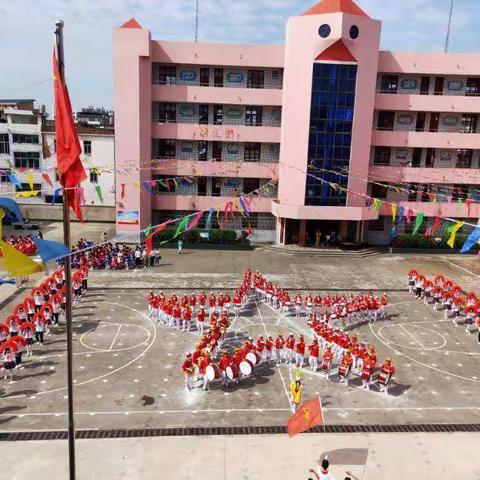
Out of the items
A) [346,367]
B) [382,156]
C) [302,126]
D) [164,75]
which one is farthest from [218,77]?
[346,367]

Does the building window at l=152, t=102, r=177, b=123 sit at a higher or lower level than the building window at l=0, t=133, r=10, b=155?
higher

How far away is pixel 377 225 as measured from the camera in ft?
142

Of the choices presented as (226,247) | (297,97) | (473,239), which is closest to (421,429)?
(473,239)

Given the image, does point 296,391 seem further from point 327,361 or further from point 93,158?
point 93,158

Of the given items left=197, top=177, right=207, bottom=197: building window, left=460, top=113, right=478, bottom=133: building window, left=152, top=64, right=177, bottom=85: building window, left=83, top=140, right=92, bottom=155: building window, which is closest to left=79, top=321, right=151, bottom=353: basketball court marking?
left=197, top=177, right=207, bottom=197: building window

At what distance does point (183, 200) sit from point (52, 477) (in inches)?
1228

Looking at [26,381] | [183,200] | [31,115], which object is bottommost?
[26,381]

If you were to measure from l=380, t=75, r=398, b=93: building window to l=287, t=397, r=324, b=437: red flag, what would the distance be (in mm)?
35565

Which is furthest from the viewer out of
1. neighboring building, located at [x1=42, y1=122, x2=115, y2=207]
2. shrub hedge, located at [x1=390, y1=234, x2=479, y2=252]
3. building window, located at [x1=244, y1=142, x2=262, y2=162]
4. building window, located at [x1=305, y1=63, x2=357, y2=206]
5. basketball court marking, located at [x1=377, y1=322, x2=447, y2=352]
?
neighboring building, located at [x1=42, y1=122, x2=115, y2=207]

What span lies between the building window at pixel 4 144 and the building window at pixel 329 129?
33144 millimetres

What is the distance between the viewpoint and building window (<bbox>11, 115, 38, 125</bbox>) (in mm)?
50625

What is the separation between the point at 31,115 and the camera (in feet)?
166

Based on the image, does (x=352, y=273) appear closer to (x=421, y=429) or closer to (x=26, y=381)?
(x=421, y=429)

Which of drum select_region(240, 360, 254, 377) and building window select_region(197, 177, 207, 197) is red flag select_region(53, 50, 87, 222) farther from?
building window select_region(197, 177, 207, 197)
